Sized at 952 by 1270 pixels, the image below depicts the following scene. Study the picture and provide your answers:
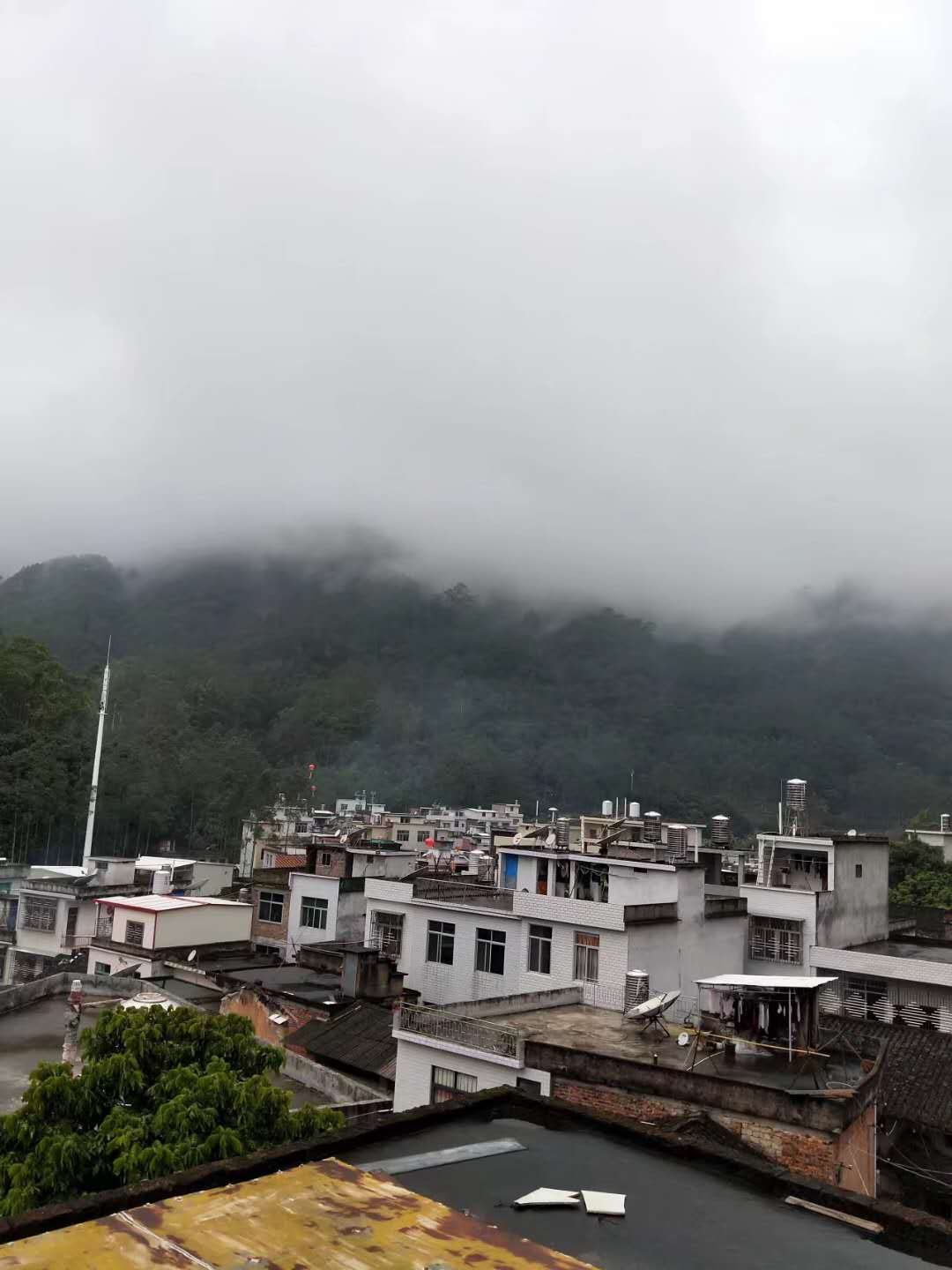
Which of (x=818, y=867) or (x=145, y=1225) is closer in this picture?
(x=145, y=1225)

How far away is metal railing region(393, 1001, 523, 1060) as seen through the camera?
17984 millimetres

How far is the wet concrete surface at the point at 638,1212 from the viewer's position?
24.1 ft

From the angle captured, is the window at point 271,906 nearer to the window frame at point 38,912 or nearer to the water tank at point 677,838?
the window frame at point 38,912

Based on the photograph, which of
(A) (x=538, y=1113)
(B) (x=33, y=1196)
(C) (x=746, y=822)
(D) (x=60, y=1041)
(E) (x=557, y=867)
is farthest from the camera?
(C) (x=746, y=822)

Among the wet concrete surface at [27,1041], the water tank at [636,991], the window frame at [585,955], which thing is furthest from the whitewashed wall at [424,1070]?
the window frame at [585,955]

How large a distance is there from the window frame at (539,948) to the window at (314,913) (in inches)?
606

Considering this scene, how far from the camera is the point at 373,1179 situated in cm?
720

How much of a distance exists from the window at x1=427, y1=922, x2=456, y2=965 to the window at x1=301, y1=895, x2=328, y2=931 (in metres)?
10.5

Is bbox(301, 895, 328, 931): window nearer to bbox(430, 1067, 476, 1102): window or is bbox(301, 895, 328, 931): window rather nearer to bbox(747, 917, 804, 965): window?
bbox(747, 917, 804, 965): window

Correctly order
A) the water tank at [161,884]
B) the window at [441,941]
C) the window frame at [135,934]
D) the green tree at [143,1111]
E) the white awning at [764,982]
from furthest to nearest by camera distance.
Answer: the water tank at [161,884]
the window frame at [135,934]
the window at [441,941]
the white awning at [764,982]
the green tree at [143,1111]

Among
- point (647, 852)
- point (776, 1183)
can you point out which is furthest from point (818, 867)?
point (776, 1183)

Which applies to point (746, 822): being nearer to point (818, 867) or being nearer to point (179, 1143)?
point (818, 867)

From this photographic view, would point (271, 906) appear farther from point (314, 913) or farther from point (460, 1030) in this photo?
point (460, 1030)

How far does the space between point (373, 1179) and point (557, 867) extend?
25117 millimetres
